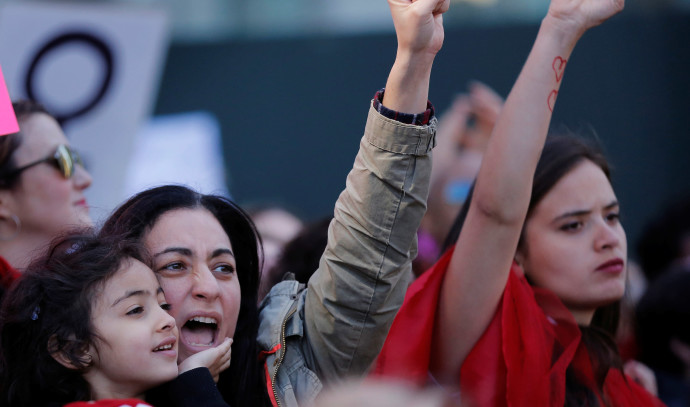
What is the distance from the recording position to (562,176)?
2.61m

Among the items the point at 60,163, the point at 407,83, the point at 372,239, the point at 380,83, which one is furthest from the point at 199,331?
the point at 380,83

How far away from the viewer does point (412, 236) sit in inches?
77.4

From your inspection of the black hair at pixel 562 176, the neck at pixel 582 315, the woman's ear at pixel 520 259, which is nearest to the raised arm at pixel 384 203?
the black hair at pixel 562 176

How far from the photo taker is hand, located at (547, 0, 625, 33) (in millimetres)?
2254

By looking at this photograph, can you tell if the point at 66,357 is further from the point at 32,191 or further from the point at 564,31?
the point at 564,31

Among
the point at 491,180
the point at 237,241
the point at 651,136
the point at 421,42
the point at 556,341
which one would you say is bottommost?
the point at 556,341

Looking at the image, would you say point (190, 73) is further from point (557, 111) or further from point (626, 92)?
point (626, 92)

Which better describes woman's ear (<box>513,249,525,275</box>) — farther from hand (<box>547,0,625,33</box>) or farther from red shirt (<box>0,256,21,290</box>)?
red shirt (<box>0,256,21,290</box>)

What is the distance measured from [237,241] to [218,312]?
1.03ft

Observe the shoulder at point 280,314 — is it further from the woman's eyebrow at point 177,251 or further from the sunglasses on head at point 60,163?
the sunglasses on head at point 60,163

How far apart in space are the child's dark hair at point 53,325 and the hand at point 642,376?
198 cm

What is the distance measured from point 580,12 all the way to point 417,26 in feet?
1.92

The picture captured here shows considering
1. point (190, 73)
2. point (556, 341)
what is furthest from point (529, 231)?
point (190, 73)

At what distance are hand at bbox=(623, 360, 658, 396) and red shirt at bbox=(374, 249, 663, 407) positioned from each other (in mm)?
790
